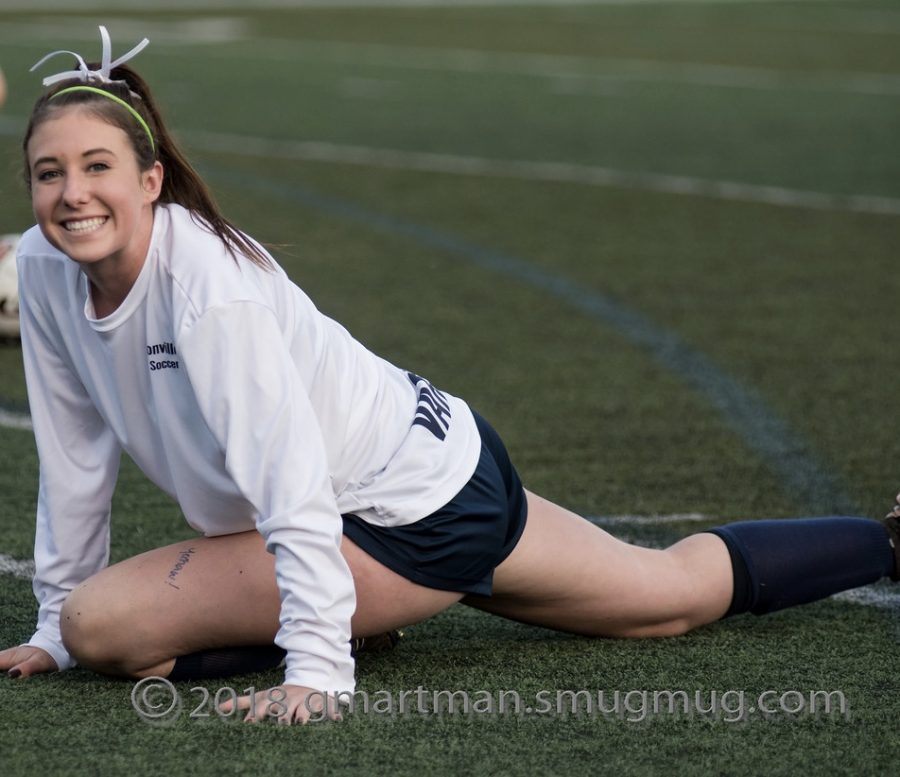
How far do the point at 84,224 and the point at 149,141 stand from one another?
20 centimetres

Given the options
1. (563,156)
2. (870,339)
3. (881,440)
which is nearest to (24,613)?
(881,440)

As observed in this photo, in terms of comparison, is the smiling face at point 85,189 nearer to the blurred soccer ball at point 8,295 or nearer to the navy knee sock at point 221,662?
the navy knee sock at point 221,662

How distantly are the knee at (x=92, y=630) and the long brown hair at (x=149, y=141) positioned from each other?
2.18 feet

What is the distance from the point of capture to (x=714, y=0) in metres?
24.6

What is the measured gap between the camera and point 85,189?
268 centimetres

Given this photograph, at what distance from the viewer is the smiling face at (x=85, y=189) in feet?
8.81

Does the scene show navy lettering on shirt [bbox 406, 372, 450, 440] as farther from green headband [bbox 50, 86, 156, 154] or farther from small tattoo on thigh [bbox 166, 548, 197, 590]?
green headband [bbox 50, 86, 156, 154]

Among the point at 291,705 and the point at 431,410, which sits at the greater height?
the point at 431,410

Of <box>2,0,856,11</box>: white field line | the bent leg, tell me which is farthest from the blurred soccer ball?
<box>2,0,856,11</box>: white field line

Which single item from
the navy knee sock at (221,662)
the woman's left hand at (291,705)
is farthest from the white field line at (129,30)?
the woman's left hand at (291,705)

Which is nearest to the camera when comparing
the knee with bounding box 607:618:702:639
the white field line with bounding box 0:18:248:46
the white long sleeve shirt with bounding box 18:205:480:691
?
the white long sleeve shirt with bounding box 18:205:480:691

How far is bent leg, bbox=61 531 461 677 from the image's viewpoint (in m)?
2.85

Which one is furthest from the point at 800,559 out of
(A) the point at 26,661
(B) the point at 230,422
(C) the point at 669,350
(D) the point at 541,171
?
(D) the point at 541,171

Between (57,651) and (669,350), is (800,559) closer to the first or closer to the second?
(57,651)
